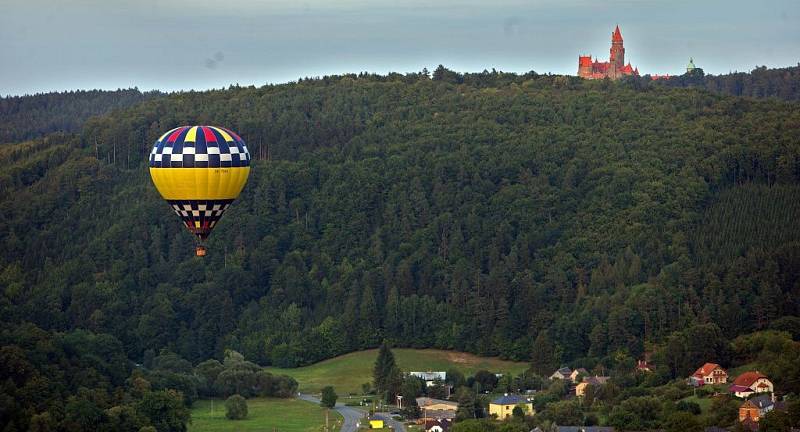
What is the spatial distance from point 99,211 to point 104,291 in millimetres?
13986

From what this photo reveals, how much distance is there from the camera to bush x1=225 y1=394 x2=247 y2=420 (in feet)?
313

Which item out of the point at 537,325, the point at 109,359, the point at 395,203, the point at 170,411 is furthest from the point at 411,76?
the point at 170,411

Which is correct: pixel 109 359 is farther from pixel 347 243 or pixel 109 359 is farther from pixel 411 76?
pixel 411 76

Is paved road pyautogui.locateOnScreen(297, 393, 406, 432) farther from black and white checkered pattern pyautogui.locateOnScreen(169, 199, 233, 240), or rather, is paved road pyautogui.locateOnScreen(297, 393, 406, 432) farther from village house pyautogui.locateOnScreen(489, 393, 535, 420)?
black and white checkered pattern pyautogui.locateOnScreen(169, 199, 233, 240)

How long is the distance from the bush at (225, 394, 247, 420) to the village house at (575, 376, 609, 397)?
665 inches

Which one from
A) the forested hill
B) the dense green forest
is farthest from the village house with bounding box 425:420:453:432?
the forested hill

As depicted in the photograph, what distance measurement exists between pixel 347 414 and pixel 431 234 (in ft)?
138

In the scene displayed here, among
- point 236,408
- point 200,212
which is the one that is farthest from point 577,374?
point 200,212

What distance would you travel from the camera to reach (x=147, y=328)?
12438 cm

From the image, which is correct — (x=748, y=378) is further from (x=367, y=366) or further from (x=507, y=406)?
(x=367, y=366)

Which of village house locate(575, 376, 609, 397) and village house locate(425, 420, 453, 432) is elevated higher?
village house locate(575, 376, 609, 397)

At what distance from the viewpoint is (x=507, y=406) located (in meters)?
90.6

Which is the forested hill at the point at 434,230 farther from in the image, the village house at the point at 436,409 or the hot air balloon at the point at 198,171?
the hot air balloon at the point at 198,171

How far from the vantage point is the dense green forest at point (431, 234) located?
115 metres
